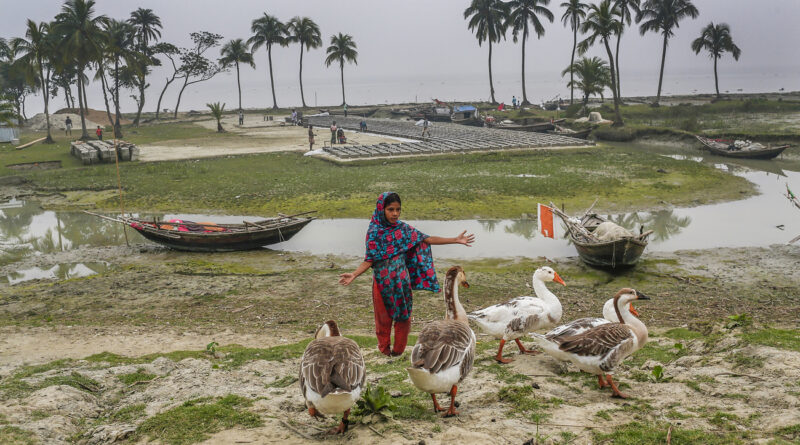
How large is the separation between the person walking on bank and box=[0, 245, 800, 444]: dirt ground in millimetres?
827

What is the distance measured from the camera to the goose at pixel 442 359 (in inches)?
210

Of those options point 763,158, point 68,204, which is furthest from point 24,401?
point 763,158

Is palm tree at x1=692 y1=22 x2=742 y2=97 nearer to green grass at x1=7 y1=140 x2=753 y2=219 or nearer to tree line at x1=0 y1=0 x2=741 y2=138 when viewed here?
tree line at x1=0 y1=0 x2=741 y2=138

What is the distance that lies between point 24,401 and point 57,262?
34.5ft

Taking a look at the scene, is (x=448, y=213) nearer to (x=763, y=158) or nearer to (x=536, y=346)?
(x=536, y=346)

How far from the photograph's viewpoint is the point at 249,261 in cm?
1516

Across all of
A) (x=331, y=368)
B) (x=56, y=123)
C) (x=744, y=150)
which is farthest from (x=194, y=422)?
(x=56, y=123)

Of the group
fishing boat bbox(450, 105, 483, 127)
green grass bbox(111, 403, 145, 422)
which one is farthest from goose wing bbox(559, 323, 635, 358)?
fishing boat bbox(450, 105, 483, 127)

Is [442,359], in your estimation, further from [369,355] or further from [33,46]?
[33,46]

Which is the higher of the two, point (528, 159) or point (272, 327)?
point (528, 159)

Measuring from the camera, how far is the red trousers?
6883 millimetres

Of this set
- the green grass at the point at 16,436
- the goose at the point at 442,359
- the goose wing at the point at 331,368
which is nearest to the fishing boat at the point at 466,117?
the goose at the point at 442,359

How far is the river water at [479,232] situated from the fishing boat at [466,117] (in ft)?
107

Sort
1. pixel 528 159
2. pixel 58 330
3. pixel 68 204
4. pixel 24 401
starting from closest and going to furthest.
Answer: pixel 24 401 → pixel 58 330 → pixel 68 204 → pixel 528 159
